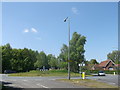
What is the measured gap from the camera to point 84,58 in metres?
65.4

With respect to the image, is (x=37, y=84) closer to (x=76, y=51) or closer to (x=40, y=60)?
(x=76, y=51)

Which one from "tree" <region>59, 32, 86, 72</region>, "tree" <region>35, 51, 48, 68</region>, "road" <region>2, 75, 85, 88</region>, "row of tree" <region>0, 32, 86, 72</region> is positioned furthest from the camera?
"tree" <region>35, 51, 48, 68</region>

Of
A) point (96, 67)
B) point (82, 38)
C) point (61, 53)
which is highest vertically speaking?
point (82, 38)

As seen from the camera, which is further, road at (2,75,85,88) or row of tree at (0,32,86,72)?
row of tree at (0,32,86,72)

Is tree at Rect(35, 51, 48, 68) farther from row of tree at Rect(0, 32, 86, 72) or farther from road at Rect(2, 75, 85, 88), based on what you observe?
road at Rect(2, 75, 85, 88)

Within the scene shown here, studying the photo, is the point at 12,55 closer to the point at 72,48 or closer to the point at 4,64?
the point at 4,64

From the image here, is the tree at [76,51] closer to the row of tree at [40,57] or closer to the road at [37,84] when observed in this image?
the row of tree at [40,57]

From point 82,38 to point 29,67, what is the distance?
1284 inches

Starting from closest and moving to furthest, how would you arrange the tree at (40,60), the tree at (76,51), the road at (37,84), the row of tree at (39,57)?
the road at (37,84) < the tree at (76,51) < the row of tree at (39,57) < the tree at (40,60)

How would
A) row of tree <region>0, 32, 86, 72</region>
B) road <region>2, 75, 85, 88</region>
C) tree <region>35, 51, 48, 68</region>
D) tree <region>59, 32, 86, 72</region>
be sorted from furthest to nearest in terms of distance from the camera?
tree <region>35, 51, 48, 68</region> < row of tree <region>0, 32, 86, 72</region> < tree <region>59, 32, 86, 72</region> < road <region>2, 75, 85, 88</region>


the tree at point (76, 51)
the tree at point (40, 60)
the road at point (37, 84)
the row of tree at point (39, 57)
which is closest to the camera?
the road at point (37, 84)

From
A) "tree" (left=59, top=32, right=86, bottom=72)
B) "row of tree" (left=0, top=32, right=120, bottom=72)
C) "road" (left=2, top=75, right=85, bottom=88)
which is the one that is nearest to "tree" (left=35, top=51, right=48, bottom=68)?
"row of tree" (left=0, top=32, right=120, bottom=72)

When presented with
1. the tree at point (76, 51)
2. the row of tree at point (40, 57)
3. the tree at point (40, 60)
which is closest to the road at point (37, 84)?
Answer: the row of tree at point (40, 57)

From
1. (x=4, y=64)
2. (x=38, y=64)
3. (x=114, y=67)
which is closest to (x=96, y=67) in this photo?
(x=114, y=67)
